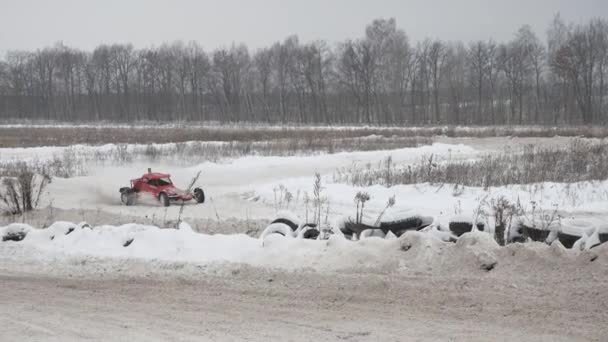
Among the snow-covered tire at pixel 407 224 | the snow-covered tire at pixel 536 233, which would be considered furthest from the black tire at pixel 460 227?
the snow-covered tire at pixel 536 233

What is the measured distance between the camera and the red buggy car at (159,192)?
55.2 feet

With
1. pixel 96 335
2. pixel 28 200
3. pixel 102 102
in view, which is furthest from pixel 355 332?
pixel 102 102

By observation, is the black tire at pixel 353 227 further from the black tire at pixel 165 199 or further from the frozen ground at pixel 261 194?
the black tire at pixel 165 199

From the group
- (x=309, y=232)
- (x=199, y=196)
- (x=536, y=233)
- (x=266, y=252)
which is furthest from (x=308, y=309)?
(x=199, y=196)

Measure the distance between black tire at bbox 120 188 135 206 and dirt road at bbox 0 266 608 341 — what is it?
1090 cm

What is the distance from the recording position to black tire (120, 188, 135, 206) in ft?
58.1

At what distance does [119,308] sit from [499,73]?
87403mm

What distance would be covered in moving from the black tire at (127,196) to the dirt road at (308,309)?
10.9 meters

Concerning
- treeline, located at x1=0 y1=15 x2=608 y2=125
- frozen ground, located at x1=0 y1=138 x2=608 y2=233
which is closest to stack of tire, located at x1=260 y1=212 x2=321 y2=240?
frozen ground, located at x1=0 y1=138 x2=608 y2=233

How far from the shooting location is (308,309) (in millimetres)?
5766

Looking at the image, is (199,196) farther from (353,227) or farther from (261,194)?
(353,227)

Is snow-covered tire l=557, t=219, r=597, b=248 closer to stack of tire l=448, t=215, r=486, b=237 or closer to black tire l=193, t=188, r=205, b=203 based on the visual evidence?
stack of tire l=448, t=215, r=486, b=237

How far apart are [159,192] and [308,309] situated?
12249 millimetres

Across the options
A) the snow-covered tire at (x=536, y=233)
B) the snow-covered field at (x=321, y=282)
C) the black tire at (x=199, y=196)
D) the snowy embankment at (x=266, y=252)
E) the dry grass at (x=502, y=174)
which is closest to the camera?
the snow-covered field at (x=321, y=282)
